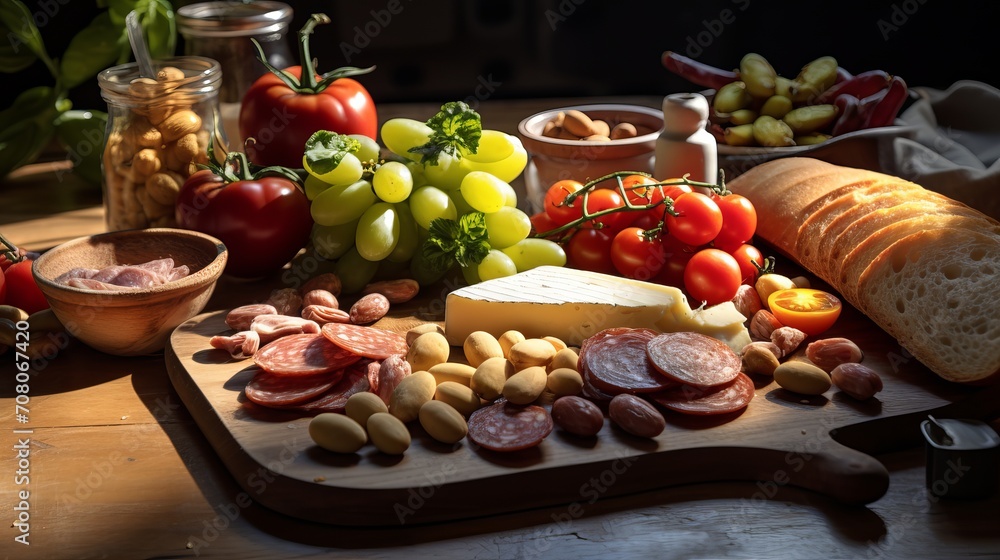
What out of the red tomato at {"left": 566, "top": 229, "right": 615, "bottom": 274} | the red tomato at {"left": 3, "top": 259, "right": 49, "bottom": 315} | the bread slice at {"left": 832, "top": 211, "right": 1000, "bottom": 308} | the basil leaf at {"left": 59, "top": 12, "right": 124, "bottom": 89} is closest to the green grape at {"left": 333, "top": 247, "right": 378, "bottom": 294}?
the red tomato at {"left": 566, "top": 229, "right": 615, "bottom": 274}

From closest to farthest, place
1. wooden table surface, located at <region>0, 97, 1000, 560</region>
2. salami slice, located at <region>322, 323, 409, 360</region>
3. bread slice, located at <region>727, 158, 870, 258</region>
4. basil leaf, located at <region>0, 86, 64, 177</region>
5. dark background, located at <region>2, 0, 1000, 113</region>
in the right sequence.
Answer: wooden table surface, located at <region>0, 97, 1000, 560</region> → salami slice, located at <region>322, 323, 409, 360</region> → bread slice, located at <region>727, 158, 870, 258</region> → basil leaf, located at <region>0, 86, 64, 177</region> → dark background, located at <region>2, 0, 1000, 113</region>

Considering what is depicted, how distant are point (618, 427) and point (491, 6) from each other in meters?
1.47

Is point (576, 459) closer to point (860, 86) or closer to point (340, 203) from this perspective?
point (340, 203)

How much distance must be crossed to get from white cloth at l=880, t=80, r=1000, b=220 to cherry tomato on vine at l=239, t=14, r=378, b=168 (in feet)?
3.10

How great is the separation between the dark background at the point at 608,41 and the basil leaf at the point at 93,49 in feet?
1.16

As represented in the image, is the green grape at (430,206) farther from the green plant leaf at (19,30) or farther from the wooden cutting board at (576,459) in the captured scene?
the green plant leaf at (19,30)

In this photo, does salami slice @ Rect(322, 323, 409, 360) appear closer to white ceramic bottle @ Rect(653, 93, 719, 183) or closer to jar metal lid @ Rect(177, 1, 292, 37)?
white ceramic bottle @ Rect(653, 93, 719, 183)

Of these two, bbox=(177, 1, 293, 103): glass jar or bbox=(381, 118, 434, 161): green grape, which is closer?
bbox=(381, 118, 434, 161): green grape

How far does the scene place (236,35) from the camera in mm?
1765

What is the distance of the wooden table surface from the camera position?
2.91 ft

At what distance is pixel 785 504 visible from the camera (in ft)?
3.13

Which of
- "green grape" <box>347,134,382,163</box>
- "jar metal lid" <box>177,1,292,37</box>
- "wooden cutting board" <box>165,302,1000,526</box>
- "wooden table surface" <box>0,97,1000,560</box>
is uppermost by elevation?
"jar metal lid" <box>177,1,292,37</box>

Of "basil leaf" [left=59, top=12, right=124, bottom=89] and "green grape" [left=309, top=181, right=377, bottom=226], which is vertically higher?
"basil leaf" [left=59, top=12, right=124, bottom=89]

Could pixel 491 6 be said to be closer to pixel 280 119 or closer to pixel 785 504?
pixel 280 119
